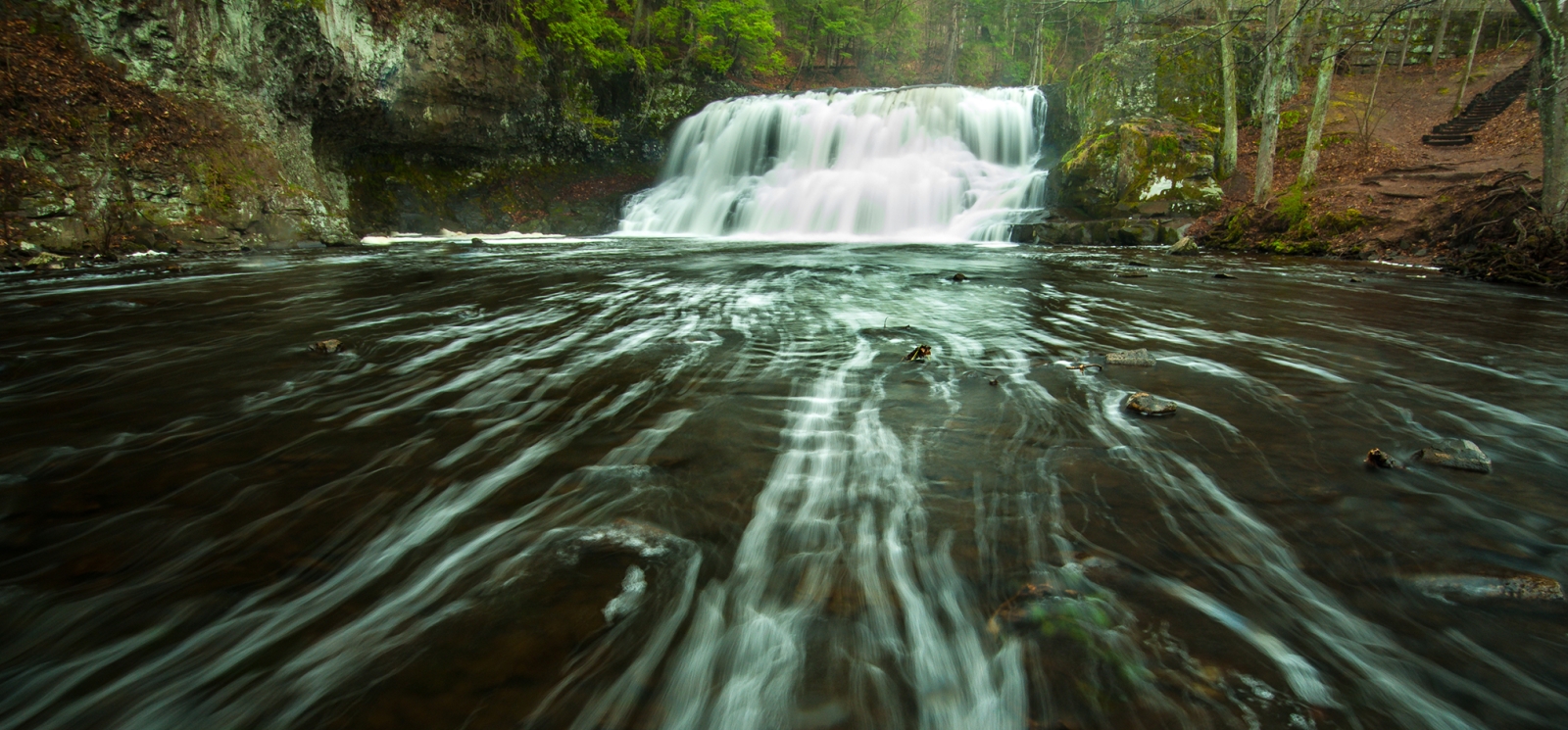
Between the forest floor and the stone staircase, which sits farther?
the stone staircase

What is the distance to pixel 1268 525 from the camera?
7.05ft

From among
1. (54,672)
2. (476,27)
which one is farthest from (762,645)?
(476,27)

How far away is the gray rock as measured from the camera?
11992mm

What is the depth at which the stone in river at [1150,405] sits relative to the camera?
324 cm

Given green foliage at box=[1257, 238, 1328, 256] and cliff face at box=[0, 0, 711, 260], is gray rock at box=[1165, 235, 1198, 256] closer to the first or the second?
green foliage at box=[1257, 238, 1328, 256]

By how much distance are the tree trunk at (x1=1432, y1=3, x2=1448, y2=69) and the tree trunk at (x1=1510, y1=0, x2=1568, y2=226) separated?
90.1ft

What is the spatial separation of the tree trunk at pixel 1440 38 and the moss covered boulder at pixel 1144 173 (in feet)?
69.5

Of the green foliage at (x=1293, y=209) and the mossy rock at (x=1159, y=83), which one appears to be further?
the mossy rock at (x=1159, y=83)

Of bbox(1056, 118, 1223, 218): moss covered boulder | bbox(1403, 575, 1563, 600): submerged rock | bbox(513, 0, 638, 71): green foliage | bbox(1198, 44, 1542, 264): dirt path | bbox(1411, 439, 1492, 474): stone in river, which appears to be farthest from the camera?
bbox(513, 0, 638, 71): green foliage

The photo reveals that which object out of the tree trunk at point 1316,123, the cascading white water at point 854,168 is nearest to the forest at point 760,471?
the tree trunk at point 1316,123

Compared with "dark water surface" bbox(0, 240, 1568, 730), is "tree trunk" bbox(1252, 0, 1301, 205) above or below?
above

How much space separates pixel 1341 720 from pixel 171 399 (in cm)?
541

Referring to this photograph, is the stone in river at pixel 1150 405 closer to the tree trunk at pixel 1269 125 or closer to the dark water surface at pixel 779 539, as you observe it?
the dark water surface at pixel 779 539

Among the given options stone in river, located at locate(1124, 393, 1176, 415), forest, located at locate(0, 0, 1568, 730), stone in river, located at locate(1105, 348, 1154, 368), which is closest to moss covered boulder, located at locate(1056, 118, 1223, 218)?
forest, located at locate(0, 0, 1568, 730)
